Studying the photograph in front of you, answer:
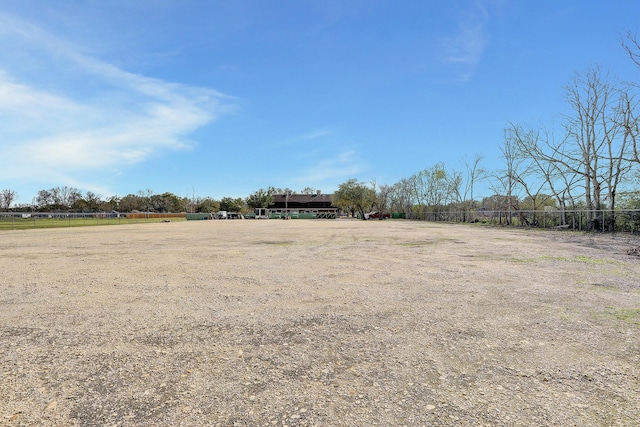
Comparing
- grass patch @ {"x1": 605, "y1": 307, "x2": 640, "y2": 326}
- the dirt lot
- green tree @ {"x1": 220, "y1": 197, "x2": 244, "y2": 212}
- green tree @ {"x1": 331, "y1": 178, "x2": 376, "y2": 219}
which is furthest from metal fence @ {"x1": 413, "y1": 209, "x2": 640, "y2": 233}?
green tree @ {"x1": 220, "y1": 197, "x2": 244, "y2": 212}

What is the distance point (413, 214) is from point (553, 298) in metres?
59.8

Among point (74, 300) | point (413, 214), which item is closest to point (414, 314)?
point (74, 300)

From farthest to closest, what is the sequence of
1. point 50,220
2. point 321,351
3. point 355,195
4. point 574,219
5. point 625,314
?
point 355,195, point 50,220, point 574,219, point 625,314, point 321,351

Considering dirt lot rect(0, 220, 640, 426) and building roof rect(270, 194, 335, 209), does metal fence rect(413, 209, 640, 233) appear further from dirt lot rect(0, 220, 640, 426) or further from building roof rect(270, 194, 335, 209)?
building roof rect(270, 194, 335, 209)

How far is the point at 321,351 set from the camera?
3465 mm

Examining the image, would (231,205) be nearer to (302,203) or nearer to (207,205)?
(207,205)

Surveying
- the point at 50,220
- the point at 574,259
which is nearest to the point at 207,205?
the point at 50,220

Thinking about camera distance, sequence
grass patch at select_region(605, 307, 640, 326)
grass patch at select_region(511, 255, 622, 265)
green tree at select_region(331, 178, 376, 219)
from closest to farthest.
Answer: grass patch at select_region(605, 307, 640, 326), grass patch at select_region(511, 255, 622, 265), green tree at select_region(331, 178, 376, 219)

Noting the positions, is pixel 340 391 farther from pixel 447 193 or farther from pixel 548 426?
pixel 447 193

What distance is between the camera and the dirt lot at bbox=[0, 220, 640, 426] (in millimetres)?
2457

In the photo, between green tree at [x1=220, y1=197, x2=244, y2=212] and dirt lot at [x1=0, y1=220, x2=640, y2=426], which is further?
green tree at [x1=220, y1=197, x2=244, y2=212]

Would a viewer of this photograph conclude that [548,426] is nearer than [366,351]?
Yes

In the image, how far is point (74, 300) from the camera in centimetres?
549

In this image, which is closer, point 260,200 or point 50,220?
point 50,220
